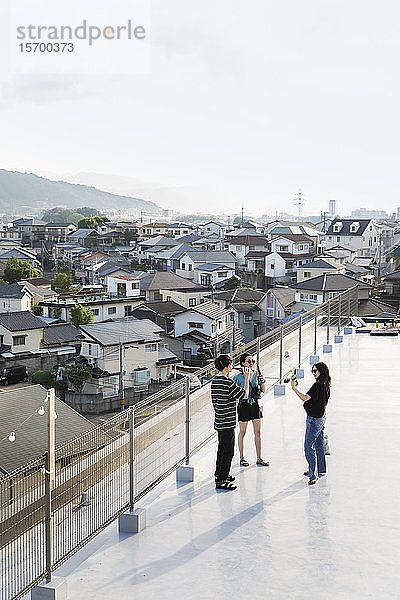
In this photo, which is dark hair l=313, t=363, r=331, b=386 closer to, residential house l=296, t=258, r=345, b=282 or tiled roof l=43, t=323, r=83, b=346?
tiled roof l=43, t=323, r=83, b=346

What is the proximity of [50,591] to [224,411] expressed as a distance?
1240mm

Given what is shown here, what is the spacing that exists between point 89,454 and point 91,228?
5855 centimetres

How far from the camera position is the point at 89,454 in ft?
8.16

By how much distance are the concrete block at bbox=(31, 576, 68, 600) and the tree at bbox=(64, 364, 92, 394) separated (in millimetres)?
18101

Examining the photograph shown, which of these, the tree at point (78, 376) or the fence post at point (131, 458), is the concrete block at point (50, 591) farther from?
the tree at point (78, 376)

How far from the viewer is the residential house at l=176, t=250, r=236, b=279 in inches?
1485

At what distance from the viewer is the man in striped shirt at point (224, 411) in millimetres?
3111

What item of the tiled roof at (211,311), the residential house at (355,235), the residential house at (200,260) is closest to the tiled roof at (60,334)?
the tiled roof at (211,311)

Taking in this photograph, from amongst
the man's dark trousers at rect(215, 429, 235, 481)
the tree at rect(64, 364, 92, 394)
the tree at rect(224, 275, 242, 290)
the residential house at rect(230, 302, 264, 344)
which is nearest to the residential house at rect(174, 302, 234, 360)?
the residential house at rect(230, 302, 264, 344)

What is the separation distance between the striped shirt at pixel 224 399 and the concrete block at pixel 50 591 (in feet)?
3.84

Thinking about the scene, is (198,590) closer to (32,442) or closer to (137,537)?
(137,537)

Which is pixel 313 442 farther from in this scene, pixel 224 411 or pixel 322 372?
pixel 224 411

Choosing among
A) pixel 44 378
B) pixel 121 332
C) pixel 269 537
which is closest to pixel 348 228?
pixel 121 332

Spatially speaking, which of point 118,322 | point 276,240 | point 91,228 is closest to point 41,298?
point 118,322
